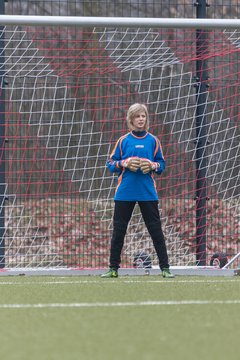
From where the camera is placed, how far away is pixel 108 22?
9773 mm

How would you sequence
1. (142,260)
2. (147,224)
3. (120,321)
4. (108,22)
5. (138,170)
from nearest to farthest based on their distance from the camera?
(120,321)
(138,170)
(147,224)
(108,22)
(142,260)

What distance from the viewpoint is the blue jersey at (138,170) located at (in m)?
8.80

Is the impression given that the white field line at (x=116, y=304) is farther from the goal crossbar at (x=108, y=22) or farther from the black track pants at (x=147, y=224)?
the goal crossbar at (x=108, y=22)

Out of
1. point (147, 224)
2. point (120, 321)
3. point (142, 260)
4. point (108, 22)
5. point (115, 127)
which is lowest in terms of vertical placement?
point (120, 321)

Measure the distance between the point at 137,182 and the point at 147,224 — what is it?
0.38m

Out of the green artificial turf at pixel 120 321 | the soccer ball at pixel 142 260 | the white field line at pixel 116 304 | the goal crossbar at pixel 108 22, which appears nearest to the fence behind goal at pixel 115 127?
the soccer ball at pixel 142 260

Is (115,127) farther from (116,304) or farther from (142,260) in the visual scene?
(116,304)

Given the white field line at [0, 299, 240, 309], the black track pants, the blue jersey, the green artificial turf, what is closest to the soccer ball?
the black track pants

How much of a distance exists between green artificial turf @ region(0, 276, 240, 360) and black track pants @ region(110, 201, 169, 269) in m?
1.32

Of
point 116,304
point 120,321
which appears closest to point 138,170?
point 116,304

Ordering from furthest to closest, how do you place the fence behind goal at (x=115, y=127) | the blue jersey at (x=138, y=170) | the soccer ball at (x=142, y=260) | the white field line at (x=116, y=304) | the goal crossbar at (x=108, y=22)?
the fence behind goal at (x=115, y=127)
the soccer ball at (x=142, y=260)
the goal crossbar at (x=108, y=22)
the blue jersey at (x=138, y=170)
the white field line at (x=116, y=304)

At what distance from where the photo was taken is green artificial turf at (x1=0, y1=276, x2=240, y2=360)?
402cm

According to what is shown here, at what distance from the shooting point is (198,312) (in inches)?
212

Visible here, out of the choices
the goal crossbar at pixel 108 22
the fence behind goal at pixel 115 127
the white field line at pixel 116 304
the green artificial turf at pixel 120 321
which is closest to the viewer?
the green artificial turf at pixel 120 321
